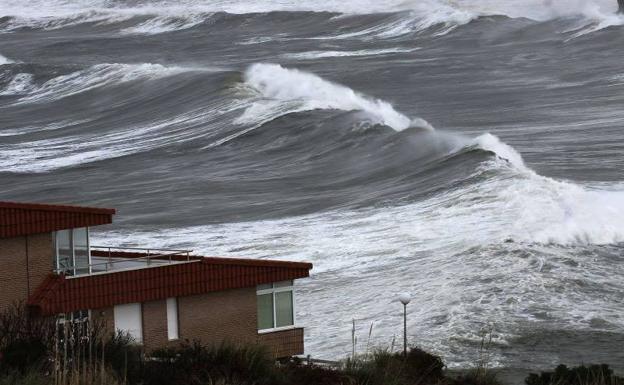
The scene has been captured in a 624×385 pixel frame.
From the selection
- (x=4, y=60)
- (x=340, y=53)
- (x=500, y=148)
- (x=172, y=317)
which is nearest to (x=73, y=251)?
(x=172, y=317)

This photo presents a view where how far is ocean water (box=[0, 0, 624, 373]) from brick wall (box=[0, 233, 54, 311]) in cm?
580

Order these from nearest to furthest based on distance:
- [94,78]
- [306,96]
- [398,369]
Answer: [398,369] < [306,96] < [94,78]

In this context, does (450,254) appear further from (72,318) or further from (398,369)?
(398,369)

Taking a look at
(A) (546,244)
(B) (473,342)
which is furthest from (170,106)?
(B) (473,342)

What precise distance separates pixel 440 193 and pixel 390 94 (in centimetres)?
2589

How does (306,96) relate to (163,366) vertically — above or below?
above

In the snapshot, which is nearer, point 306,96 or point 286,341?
point 286,341

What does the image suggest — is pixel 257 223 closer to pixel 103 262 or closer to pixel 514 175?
pixel 514 175

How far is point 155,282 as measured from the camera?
67.9 feet

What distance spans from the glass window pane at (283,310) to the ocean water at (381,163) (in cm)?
271

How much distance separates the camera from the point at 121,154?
165 feet

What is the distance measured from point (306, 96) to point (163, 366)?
45071mm

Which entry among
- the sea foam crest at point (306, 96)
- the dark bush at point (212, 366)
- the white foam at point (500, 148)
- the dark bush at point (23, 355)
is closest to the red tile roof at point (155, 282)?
the dark bush at point (212, 366)

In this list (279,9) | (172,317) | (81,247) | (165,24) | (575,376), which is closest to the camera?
(575,376)
